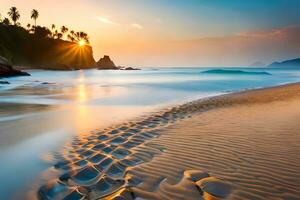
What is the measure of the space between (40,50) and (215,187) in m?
151

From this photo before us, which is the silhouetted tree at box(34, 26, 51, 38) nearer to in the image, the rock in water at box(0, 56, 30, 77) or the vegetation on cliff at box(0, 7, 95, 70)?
the vegetation on cliff at box(0, 7, 95, 70)

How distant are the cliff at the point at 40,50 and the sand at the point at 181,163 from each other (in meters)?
118

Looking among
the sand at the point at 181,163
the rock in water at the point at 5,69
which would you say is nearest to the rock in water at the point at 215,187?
the sand at the point at 181,163

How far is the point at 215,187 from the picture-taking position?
14.9 feet

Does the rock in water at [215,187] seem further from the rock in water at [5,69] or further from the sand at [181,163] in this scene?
the rock in water at [5,69]

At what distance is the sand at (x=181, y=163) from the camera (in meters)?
4.45

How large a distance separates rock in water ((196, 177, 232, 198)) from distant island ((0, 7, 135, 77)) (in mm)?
118111

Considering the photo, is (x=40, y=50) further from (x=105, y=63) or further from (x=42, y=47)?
(x=105, y=63)

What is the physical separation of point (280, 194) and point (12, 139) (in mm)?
6994

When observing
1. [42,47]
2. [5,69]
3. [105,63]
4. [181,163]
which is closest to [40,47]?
[42,47]

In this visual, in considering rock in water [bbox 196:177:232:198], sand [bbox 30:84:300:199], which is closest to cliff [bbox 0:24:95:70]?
sand [bbox 30:84:300:199]

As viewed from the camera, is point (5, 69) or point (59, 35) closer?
point (5, 69)

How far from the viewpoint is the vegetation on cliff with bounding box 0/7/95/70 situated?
5089 inches

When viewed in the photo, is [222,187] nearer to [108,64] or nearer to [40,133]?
[40,133]
